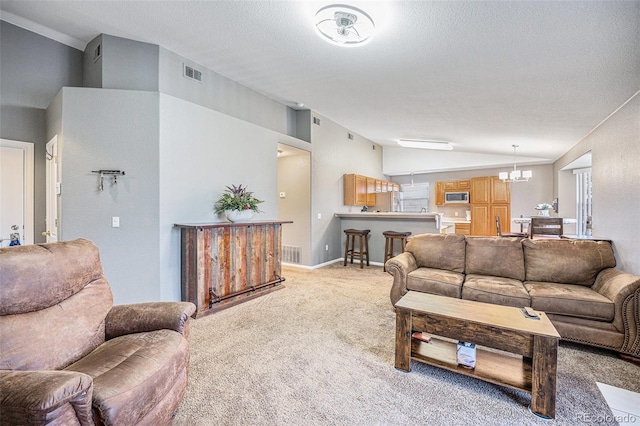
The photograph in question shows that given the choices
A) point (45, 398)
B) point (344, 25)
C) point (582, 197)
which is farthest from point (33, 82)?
point (582, 197)

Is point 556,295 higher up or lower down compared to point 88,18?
lower down

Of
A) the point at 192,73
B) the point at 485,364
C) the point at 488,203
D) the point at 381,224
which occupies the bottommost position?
the point at 485,364

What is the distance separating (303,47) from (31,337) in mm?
3129

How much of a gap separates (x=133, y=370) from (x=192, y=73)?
3785 millimetres

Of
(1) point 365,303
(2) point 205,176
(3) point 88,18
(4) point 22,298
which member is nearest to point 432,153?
(1) point 365,303

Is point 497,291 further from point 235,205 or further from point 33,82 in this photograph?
point 33,82

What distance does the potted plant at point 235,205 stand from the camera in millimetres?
3885

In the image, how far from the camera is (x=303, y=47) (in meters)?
3.01

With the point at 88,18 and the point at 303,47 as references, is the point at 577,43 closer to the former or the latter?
the point at 303,47

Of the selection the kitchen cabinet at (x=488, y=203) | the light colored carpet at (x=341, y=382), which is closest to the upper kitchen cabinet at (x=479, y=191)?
the kitchen cabinet at (x=488, y=203)

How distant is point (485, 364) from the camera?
2.07 m

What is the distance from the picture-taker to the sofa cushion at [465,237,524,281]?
128 inches

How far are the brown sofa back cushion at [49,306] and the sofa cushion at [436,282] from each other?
2.87 meters

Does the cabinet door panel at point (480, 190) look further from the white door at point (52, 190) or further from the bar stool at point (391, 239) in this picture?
the white door at point (52, 190)
